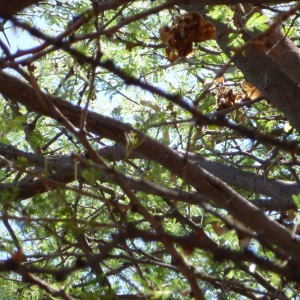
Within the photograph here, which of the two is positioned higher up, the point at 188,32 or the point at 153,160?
the point at 188,32

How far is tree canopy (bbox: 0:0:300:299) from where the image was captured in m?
1.57

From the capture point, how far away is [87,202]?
416cm

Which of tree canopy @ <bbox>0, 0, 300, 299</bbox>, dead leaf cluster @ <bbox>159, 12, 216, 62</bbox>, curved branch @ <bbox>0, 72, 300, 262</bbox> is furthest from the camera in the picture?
dead leaf cluster @ <bbox>159, 12, 216, 62</bbox>

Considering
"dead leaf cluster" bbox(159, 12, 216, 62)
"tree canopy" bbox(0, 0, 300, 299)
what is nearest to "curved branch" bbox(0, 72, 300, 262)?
"tree canopy" bbox(0, 0, 300, 299)

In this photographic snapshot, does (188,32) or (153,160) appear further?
(188,32)

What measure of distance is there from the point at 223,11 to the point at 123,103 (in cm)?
151

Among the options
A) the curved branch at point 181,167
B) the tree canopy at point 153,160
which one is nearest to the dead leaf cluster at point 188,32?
the tree canopy at point 153,160

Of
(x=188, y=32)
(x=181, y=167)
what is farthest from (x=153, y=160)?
(x=188, y=32)

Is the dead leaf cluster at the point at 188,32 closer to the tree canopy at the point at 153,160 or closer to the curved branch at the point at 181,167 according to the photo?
the tree canopy at the point at 153,160

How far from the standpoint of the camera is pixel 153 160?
2.20 m

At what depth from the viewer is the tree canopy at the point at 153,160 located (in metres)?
1.57

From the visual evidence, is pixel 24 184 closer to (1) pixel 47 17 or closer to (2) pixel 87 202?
(2) pixel 87 202

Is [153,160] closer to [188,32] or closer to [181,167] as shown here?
[181,167]

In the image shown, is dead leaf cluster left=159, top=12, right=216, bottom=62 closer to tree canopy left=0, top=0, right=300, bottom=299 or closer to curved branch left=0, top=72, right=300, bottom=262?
tree canopy left=0, top=0, right=300, bottom=299
